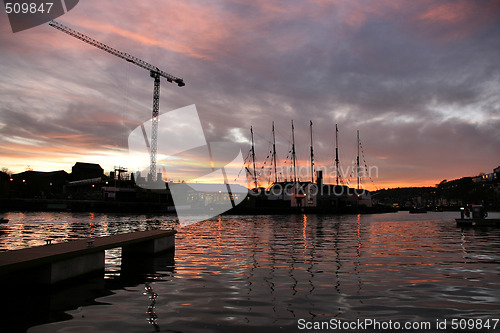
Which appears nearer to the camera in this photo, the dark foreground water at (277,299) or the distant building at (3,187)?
the dark foreground water at (277,299)

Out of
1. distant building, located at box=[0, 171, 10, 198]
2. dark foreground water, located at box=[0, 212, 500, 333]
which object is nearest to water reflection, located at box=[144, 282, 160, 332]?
dark foreground water, located at box=[0, 212, 500, 333]

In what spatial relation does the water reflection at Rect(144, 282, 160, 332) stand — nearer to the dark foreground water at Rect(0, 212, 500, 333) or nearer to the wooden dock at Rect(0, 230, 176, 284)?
the dark foreground water at Rect(0, 212, 500, 333)

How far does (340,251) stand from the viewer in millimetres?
21156

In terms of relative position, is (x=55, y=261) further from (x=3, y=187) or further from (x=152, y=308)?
(x=3, y=187)

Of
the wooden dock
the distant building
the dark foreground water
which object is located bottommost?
the dark foreground water

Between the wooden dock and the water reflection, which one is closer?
the water reflection

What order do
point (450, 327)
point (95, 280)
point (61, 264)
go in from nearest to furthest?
point (450, 327), point (61, 264), point (95, 280)

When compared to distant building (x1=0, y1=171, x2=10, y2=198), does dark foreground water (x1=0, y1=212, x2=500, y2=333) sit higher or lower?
lower

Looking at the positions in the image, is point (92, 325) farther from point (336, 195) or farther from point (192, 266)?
point (336, 195)

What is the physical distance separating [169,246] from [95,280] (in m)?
8.22

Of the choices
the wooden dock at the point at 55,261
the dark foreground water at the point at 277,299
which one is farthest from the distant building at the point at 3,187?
the wooden dock at the point at 55,261

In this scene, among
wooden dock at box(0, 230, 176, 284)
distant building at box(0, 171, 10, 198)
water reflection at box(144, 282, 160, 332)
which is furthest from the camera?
distant building at box(0, 171, 10, 198)

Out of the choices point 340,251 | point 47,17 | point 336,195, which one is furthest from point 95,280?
point 47,17

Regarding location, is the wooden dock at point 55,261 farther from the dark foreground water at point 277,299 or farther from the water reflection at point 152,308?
the water reflection at point 152,308
